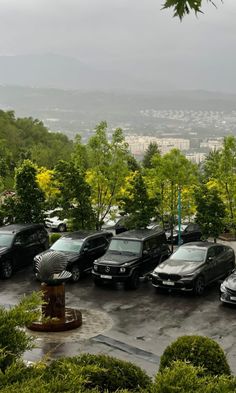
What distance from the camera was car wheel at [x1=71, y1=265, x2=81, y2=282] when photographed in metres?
17.9

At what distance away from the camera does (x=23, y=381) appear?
4.95 m

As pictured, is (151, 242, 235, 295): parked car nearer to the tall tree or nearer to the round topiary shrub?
the tall tree

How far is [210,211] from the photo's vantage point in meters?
20.4

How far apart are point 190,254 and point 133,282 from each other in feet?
6.23

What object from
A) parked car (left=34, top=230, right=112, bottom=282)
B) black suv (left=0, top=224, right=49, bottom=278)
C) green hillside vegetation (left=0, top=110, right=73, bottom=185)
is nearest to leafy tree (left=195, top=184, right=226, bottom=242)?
parked car (left=34, top=230, right=112, bottom=282)

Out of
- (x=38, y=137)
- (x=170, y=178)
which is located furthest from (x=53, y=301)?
(x=38, y=137)

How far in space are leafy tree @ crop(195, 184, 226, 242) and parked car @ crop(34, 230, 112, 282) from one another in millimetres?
3524

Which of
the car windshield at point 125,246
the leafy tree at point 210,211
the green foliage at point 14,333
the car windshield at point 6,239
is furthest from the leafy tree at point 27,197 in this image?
the green foliage at point 14,333

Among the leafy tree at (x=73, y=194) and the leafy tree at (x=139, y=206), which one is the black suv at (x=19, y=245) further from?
the leafy tree at (x=139, y=206)

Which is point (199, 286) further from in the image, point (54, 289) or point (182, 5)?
point (182, 5)

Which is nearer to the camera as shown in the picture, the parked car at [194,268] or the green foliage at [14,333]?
the green foliage at [14,333]

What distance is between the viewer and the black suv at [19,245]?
18.7m

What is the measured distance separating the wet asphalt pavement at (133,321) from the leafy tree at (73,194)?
3786 mm

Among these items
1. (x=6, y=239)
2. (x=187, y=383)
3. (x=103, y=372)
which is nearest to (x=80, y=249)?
(x=6, y=239)
